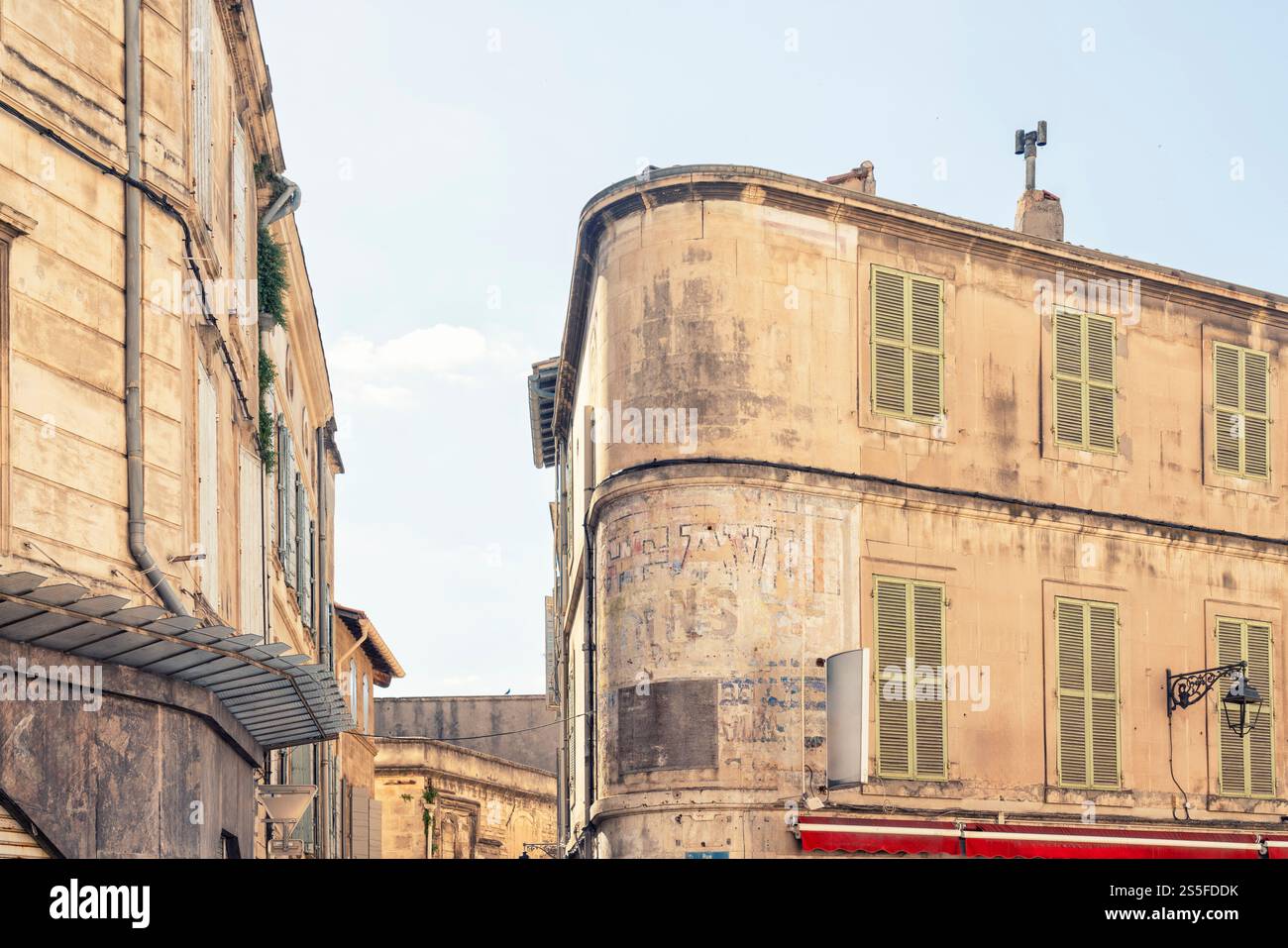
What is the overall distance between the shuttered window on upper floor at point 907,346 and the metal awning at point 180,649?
8159 mm

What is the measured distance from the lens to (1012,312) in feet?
68.6

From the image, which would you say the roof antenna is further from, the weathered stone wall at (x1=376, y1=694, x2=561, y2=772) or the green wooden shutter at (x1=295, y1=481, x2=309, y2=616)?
the weathered stone wall at (x1=376, y1=694, x2=561, y2=772)

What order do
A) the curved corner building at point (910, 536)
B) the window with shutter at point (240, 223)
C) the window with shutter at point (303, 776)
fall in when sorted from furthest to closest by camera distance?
the window with shutter at point (303, 776) < the curved corner building at point (910, 536) < the window with shutter at point (240, 223)

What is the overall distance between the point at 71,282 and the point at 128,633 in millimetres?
3343

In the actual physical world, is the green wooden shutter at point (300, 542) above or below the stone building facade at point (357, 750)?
above

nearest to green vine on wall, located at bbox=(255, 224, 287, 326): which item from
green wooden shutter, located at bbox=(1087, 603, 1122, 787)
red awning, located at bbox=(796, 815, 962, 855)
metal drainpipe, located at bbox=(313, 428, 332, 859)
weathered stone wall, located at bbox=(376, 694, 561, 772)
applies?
metal drainpipe, located at bbox=(313, 428, 332, 859)

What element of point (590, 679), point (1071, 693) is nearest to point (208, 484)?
point (590, 679)

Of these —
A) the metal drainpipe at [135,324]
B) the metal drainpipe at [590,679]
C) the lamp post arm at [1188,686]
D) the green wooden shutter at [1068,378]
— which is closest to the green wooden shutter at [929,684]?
the green wooden shutter at [1068,378]

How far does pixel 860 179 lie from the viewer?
21.8 m

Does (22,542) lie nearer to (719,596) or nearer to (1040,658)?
(719,596)

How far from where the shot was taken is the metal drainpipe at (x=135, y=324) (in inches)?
495

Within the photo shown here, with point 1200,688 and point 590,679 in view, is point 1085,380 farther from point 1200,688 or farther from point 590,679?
point 590,679

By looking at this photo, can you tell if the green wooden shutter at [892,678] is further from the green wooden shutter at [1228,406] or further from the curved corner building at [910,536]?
the green wooden shutter at [1228,406]
